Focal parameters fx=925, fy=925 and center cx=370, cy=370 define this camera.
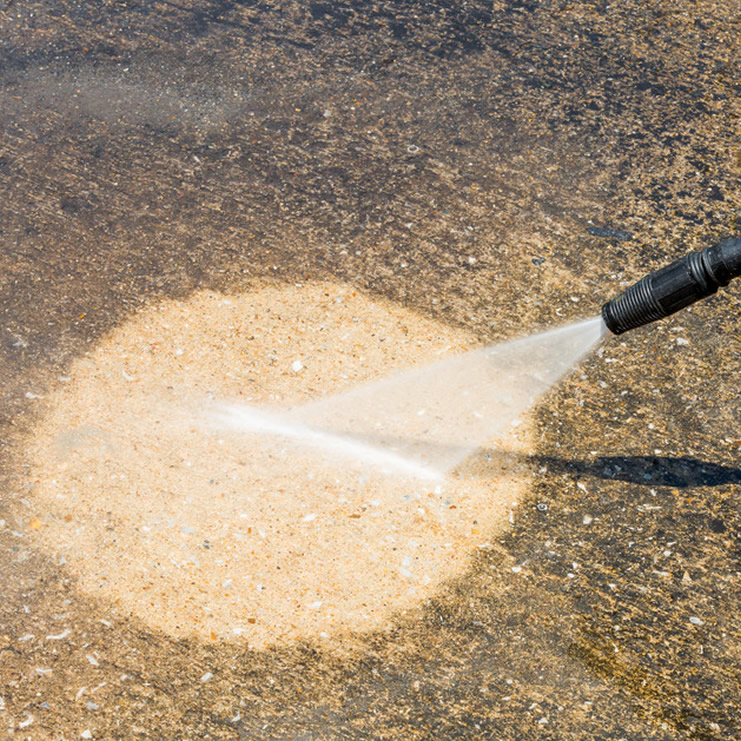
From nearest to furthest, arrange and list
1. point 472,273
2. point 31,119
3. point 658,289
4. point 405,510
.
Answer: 1. point 658,289
2. point 405,510
3. point 472,273
4. point 31,119

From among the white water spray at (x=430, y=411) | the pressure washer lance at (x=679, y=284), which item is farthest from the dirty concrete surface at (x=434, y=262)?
the pressure washer lance at (x=679, y=284)

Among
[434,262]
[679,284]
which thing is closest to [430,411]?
[434,262]

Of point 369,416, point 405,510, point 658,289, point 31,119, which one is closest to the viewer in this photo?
point 658,289

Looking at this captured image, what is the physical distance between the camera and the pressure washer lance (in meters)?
3.05

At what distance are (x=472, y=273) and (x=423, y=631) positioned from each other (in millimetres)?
2027

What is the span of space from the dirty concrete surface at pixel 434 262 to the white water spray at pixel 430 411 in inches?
6.1

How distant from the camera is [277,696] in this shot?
3215 mm

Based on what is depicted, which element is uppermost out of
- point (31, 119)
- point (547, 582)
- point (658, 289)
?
point (658, 289)

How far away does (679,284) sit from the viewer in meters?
3.15

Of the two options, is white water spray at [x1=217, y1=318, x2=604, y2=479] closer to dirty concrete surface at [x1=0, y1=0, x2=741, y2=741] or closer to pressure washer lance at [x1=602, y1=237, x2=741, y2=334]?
dirty concrete surface at [x1=0, y1=0, x2=741, y2=741]

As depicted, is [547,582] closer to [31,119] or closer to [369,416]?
[369,416]

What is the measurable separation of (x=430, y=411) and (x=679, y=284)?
1365 millimetres

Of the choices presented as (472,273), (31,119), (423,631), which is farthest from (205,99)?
(423,631)

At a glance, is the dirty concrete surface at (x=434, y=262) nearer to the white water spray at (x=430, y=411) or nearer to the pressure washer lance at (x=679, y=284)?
the white water spray at (x=430, y=411)
